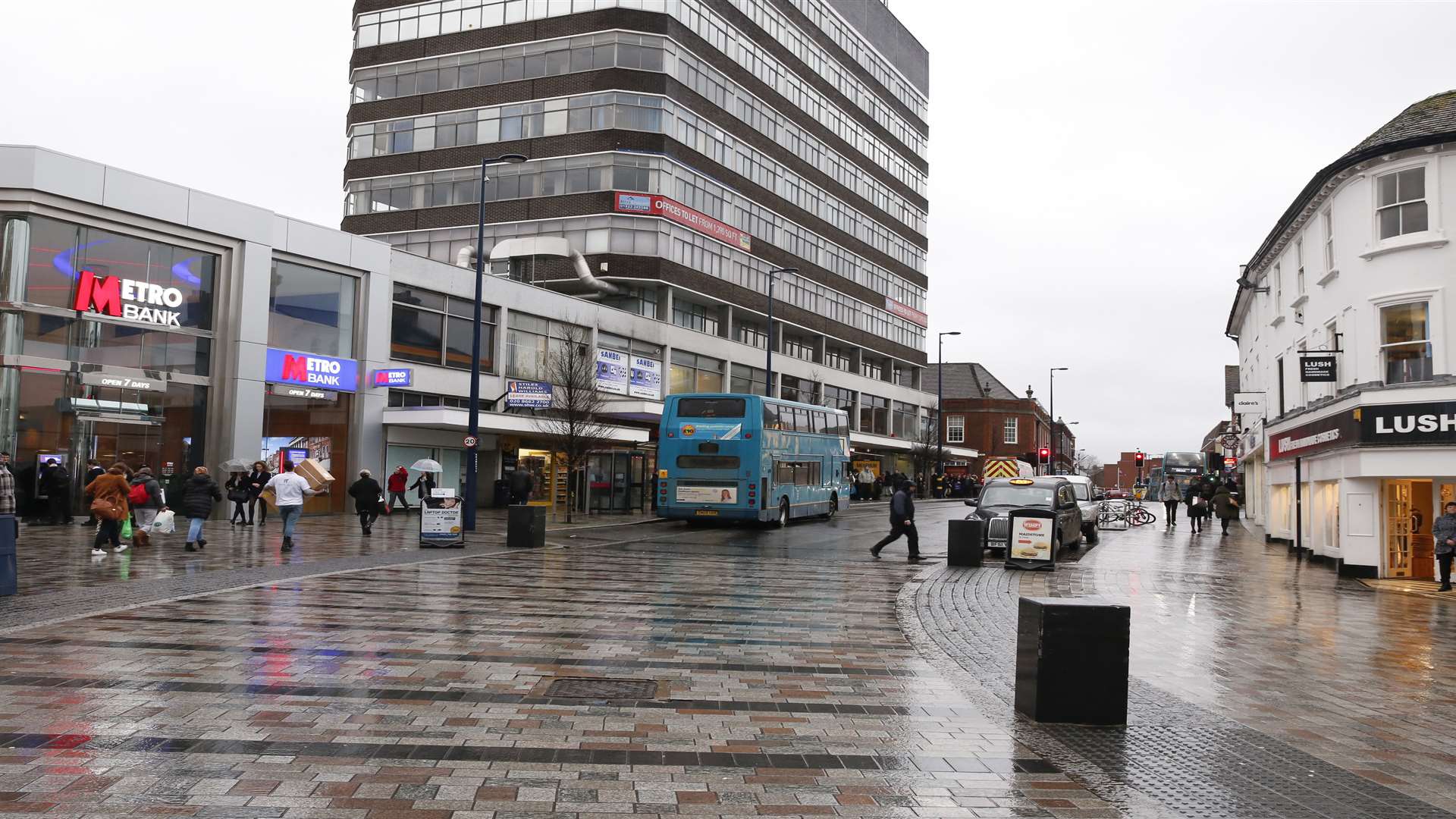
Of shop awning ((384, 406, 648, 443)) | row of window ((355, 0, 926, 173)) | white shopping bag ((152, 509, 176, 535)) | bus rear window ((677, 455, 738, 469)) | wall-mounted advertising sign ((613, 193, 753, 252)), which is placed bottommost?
white shopping bag ((152, 509, 176, 535))

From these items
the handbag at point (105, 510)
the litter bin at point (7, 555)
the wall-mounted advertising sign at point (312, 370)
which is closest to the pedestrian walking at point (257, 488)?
the wall-mounted advertising sign at point (312, 370)

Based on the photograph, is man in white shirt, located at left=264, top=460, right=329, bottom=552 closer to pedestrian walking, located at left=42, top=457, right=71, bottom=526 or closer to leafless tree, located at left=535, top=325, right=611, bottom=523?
pedestrian walking, located at left=42, top=457, right=71, bottom=526

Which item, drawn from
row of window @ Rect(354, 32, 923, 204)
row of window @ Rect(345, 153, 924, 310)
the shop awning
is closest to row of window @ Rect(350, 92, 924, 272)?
row of window @ Rect(345, 153, 924, 310)

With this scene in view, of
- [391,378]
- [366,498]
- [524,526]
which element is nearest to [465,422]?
[391,378]

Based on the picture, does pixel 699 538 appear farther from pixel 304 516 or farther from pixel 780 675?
pixel 780 675

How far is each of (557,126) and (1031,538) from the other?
32761 millimetres

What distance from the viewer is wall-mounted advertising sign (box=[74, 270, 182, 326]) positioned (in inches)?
972

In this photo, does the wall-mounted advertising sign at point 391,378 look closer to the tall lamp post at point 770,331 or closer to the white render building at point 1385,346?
the tall lamp post at point 770,331

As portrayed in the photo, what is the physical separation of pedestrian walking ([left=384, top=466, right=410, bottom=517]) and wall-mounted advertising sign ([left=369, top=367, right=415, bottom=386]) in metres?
2.47

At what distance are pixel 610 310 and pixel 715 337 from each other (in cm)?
864

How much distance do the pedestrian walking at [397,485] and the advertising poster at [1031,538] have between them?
18.6m

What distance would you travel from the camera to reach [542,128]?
1829 inches

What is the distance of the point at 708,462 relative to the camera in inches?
1146

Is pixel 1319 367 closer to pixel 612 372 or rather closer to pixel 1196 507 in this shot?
pixel 1196 507
